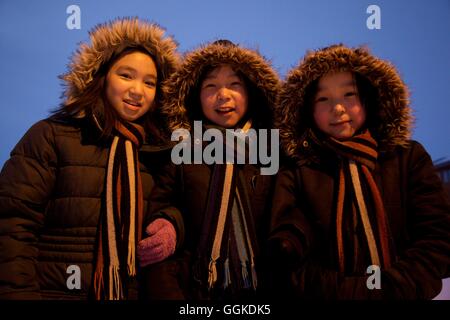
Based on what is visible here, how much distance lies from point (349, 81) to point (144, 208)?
886 millimetres

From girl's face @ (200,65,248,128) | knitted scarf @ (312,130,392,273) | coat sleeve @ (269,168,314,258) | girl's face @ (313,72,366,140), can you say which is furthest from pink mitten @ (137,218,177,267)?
girl's face @ (313,72,366,140)

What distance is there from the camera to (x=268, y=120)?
1.72 metres

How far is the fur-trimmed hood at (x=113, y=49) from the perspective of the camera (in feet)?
5.25

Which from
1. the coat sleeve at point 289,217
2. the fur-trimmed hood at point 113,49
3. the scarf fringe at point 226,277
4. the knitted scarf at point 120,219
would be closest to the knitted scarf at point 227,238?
the scarf fringe at point 226,277

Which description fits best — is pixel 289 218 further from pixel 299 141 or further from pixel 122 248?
pixel 122 248

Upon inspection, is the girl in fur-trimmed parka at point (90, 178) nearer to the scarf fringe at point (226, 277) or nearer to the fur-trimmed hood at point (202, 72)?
the fur-trimmed hood at point (202, 72)

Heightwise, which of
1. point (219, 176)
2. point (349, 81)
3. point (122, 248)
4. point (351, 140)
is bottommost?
point (122, 248)

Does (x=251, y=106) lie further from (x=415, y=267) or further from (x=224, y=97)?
(x=415, y=267)

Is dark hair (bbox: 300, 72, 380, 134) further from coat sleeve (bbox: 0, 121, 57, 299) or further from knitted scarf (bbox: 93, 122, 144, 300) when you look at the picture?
coat sleeve (bbox: 0, 121, 57, 299)

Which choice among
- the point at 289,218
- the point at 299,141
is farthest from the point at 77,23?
the point at 289,218

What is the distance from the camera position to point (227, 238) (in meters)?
1.49

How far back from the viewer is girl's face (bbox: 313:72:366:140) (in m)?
1.52

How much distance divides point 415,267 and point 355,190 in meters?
0.31
